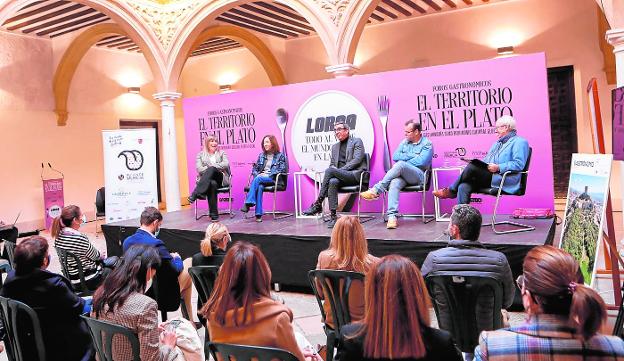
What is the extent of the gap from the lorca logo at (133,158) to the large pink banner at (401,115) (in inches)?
40.6

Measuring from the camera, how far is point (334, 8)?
7.10 metres

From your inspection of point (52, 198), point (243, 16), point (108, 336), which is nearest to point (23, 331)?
point (108, 336)

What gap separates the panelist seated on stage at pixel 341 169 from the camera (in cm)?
543

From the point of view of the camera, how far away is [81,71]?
11.0 meters

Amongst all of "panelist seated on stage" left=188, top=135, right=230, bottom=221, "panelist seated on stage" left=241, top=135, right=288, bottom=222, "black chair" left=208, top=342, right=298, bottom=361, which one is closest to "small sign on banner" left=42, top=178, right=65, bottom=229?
"panelist seated on stage" left=188, top=135, right=230, bottom=221

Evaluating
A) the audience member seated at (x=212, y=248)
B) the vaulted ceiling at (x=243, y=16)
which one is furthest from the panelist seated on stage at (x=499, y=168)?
the vaulted ceiling at (x=243, y=16)

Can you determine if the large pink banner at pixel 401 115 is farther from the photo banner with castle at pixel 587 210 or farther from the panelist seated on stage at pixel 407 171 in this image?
the photo banner with castle at pixel 587 210

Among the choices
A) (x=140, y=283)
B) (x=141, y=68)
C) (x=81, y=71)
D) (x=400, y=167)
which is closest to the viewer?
(x=140, y=283)

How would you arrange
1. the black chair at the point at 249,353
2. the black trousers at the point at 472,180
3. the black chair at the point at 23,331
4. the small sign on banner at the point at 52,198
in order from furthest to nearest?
the small sign on banner at the point at 52,198
the black trousers at the point at 472,180
the black chair at the point at 23,331
the black chair at the point at 249,353

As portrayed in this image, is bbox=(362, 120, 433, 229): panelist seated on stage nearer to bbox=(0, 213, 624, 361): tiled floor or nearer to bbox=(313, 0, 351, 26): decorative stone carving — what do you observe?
bbox=(0, 213, 624, 361): tiled floor

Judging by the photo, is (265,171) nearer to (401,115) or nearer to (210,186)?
(210,186)

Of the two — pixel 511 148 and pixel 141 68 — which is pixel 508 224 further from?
pixel 141 68

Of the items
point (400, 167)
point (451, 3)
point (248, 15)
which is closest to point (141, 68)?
point (248, 15)

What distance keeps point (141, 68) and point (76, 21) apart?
106 inches
